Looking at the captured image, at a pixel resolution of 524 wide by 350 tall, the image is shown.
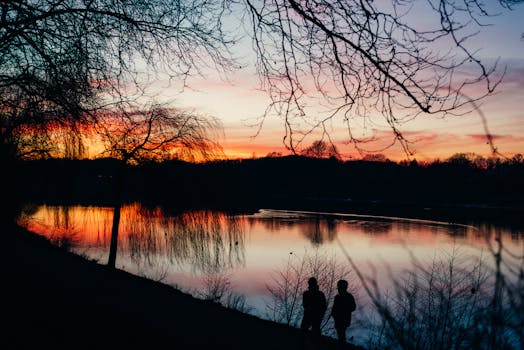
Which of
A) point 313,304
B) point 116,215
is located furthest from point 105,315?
point 116,215

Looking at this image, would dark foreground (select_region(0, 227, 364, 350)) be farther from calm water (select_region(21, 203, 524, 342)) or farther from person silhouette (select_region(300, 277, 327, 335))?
calm water (select_region(21, 203, 524, 342))

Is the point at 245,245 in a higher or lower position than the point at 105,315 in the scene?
lower

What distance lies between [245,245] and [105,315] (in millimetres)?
24199

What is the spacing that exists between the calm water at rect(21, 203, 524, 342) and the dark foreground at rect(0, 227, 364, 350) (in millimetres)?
2030

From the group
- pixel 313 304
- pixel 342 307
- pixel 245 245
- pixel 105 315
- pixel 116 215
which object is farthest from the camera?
pixel 245 245

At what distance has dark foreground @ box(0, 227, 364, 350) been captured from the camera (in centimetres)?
574

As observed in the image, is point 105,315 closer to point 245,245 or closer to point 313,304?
point 313,304

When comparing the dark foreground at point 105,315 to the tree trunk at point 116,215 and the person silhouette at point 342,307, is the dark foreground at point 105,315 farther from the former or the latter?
the tree trunk at point 116,215

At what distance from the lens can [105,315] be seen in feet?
24.5

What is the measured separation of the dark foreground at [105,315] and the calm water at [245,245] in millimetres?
2030

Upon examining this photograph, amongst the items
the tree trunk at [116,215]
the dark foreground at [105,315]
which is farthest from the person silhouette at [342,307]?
the tree trunk at [116,215]

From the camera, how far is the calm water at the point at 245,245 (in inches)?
592

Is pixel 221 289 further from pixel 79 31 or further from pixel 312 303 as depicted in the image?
pixel 79 31

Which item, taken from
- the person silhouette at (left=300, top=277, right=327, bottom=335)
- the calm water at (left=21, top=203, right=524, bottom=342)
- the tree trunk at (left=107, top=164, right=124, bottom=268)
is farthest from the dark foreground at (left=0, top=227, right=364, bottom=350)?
the calm water at (left=21, top=203, right=524, bottom=342)
